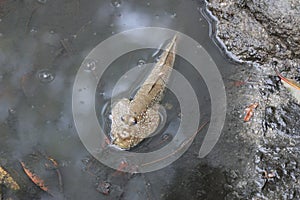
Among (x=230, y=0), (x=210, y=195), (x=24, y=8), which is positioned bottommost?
(x=210, y=195)

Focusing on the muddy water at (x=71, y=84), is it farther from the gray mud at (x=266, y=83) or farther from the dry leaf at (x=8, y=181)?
the gray mud at (x=266, y=83)

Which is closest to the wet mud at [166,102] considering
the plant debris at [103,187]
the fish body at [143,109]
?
the plant debris at [103,187]

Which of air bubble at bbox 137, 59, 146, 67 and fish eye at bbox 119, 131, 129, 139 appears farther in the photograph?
air bubble at bbox 137, 59, 146, 67

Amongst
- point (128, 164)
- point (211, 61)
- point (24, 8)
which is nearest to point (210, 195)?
Result: point (128, 164)

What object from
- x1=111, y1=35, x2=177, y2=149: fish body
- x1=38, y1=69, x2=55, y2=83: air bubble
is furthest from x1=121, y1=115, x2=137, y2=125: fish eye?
x1=38, y1=69, x2=55, y2=83: air bubble

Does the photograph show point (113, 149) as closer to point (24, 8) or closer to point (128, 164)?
point (128, 164)

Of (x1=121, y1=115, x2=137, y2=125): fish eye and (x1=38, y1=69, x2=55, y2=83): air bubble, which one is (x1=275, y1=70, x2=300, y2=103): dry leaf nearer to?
(x1=121, y1=115, x2=137, y2=125): fish eye
